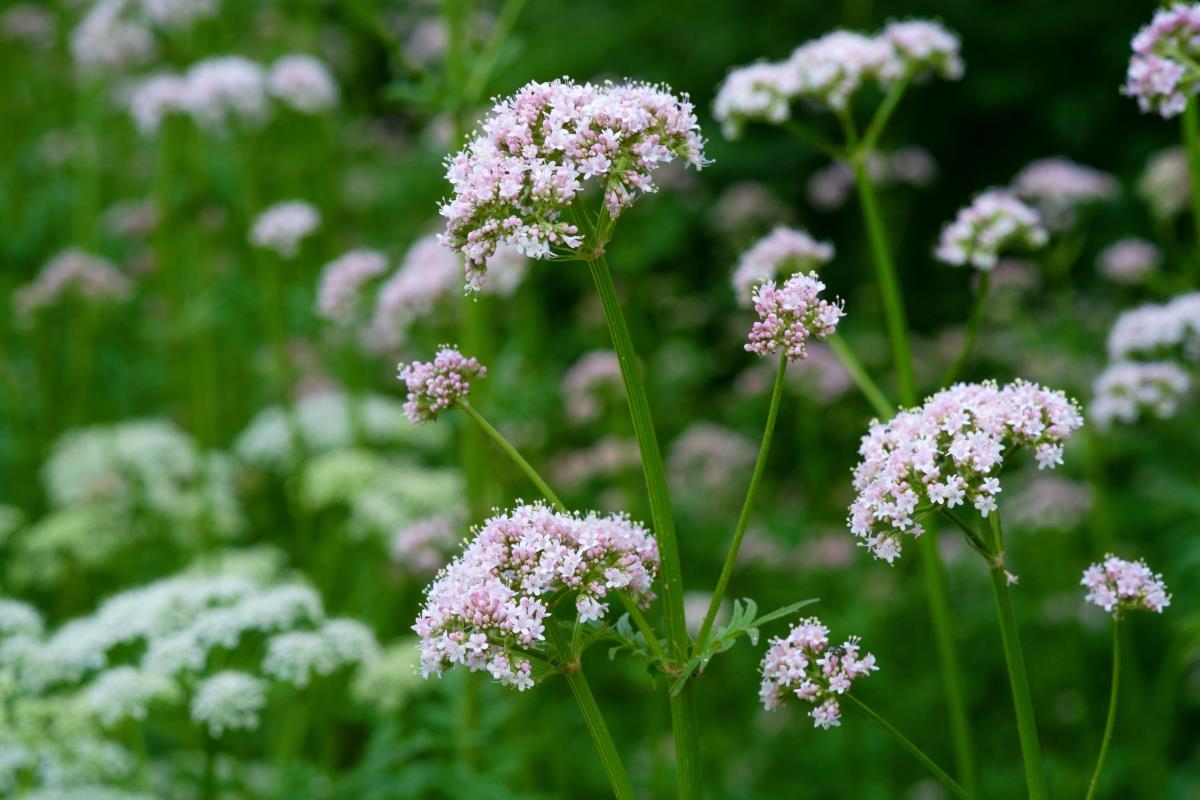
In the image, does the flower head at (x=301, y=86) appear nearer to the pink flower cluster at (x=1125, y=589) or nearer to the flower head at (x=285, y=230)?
the flower head at (x=285, y=230)

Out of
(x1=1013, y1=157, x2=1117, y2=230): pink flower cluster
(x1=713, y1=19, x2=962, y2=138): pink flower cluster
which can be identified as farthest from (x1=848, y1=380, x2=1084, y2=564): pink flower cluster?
(x1=1013, y1=157, x2=1117, y2=230): pink flower cluster

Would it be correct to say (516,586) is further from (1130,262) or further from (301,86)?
(301,86)

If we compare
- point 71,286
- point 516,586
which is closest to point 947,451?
point 516,586

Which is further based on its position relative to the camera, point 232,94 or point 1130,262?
point 232,94

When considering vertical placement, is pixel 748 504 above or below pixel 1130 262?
below

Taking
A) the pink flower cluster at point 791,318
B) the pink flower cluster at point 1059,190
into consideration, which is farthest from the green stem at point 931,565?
the pink flower cluster at point 1059,190

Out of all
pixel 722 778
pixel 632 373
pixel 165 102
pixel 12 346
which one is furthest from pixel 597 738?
pixel 12 346
